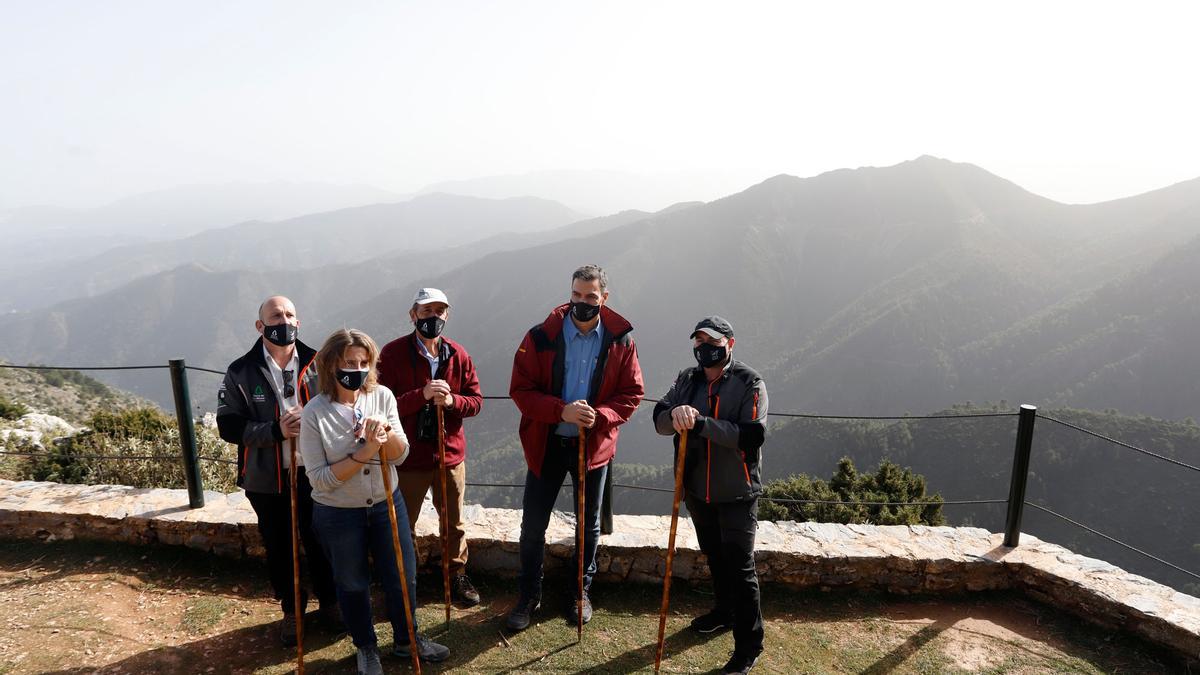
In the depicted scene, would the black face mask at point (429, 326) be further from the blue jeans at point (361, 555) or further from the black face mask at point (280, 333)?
the blue jeans at point (361, 555)

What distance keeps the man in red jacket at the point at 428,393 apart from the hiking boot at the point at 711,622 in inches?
66.9

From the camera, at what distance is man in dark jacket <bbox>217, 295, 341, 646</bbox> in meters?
3.53

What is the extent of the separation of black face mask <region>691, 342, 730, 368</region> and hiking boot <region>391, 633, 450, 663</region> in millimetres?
2192

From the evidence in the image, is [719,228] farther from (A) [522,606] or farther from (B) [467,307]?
(A) [522,606]

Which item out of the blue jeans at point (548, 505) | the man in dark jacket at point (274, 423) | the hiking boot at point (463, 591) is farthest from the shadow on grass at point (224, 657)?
the blue jeans at point (548, 505)

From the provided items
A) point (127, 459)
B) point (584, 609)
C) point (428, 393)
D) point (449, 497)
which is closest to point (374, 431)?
point (428, 393)

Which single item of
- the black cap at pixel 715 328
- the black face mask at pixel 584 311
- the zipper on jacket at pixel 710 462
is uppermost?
the black face mask at pixel 584 311

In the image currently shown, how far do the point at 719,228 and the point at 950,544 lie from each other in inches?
6646

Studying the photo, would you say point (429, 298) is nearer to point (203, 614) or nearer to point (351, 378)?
point (351, 378)

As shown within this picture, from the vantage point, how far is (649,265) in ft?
546

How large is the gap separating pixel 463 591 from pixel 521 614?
0.48 m

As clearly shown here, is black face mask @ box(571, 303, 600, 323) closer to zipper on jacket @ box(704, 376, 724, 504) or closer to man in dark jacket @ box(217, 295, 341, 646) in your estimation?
zipper on jacket @ box(704, 376, 724, 504)

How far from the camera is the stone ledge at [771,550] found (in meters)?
4.48

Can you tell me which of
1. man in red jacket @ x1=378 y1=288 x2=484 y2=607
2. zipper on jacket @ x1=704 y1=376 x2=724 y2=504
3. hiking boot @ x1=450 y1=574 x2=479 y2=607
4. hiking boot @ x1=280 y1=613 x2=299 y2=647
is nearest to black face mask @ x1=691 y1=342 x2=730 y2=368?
zipper on jacket @ x1=704 y1=376 x2=724 y2=504
